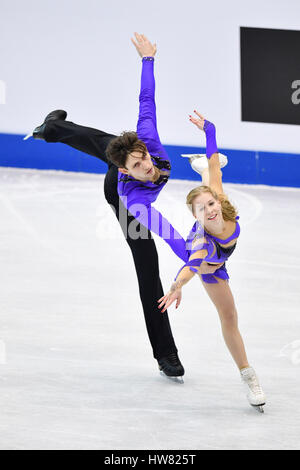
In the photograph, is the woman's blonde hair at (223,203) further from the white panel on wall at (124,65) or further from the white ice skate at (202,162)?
the white panel on wall at (124,65)

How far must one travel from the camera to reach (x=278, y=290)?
493cm

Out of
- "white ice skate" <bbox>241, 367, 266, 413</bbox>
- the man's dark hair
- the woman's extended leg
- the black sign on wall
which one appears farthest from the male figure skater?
the black sign on wall

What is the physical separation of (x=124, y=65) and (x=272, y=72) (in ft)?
4.93

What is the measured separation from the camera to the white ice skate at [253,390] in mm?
3150

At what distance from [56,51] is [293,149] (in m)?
2.63

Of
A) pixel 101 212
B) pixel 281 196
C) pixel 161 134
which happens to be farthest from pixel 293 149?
pixel 101 212

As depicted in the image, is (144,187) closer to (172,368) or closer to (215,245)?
(215,245)

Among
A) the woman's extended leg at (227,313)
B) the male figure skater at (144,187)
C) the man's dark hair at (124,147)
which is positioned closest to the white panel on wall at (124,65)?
the male figure skater at (144,187)

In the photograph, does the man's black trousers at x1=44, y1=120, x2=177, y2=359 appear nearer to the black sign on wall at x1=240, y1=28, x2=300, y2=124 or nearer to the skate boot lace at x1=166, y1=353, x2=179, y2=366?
the skate boot lace at x1=166, y1=353, x2=179, y2=366

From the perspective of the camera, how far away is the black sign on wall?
804 cm

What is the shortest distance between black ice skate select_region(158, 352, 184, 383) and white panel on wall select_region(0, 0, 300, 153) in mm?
5068
